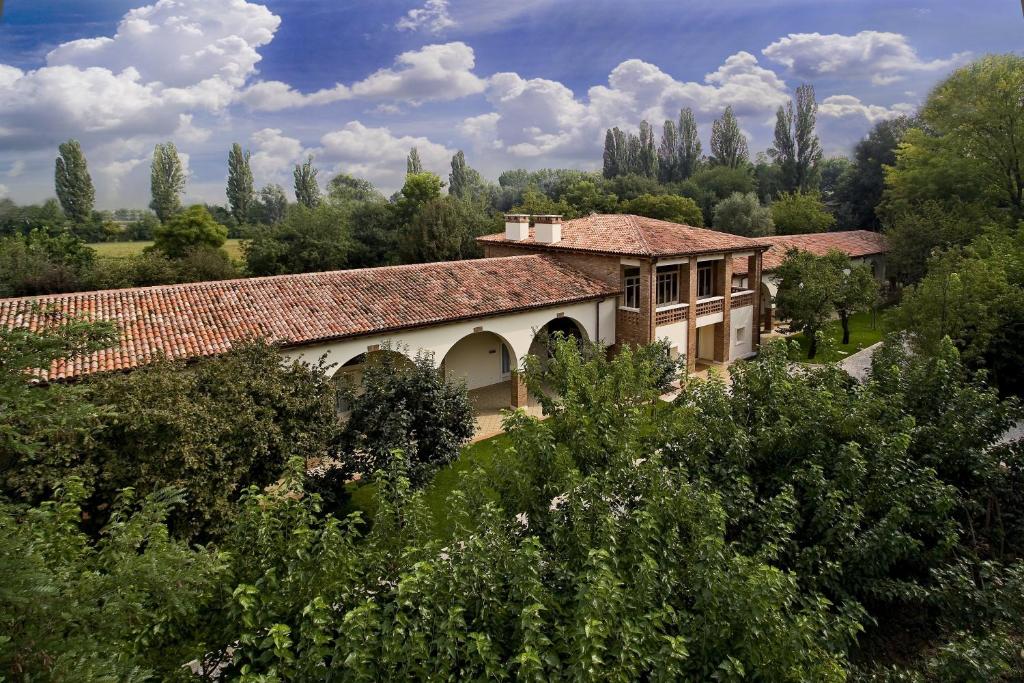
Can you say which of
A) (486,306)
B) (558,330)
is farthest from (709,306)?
(486,306)

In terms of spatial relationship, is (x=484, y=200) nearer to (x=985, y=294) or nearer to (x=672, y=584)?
(x=985, y=294)

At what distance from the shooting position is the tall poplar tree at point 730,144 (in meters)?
66.3

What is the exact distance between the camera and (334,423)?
1170 cm

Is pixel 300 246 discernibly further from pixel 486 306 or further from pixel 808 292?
pixel 808 292

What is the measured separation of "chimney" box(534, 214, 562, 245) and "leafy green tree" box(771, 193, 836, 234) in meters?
31.2

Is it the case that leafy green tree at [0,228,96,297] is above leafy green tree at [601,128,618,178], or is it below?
below

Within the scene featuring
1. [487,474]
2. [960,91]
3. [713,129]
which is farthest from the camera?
[713,129]

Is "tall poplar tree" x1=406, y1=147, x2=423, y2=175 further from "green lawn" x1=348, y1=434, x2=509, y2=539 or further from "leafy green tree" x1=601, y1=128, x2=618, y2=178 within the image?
"green lawn" x1=348, y1=434, x2=509, y2=539

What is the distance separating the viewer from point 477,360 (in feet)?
73.7

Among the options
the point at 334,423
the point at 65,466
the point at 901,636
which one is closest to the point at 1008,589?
the point at 901,636

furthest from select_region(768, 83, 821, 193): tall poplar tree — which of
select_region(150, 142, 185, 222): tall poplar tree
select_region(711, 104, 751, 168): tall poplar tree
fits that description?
select_region(150, 142, 185, 222): tall poplar tree

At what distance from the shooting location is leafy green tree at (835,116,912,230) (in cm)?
5412

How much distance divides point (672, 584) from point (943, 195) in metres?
41.6

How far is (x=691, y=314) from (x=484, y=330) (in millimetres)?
8976
